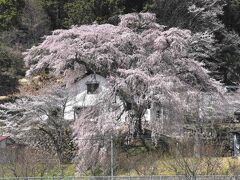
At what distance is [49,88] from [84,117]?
17.9ft

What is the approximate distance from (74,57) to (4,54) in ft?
47.6

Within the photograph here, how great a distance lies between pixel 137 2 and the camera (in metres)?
42.2

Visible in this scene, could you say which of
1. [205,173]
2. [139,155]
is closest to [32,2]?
[139,155]

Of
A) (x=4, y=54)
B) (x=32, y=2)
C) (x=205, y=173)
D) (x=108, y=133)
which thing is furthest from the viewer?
(x=32, y=2)

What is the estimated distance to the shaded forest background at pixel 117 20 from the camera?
3956 cm

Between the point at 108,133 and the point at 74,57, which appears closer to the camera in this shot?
the point at 108,133

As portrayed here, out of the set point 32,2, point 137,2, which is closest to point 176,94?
point 137,2

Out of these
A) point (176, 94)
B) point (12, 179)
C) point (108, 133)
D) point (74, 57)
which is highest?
point (74, 57)

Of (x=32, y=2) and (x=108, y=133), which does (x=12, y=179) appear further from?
(x=32, y=2)

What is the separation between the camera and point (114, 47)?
29609 millimetres

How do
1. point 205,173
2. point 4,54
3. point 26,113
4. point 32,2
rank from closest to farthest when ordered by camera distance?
point 205,173 < point 26,113 < point 4,54 < point 32,2

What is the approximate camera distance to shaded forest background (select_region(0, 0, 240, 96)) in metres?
39.6

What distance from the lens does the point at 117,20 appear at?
38.7 m

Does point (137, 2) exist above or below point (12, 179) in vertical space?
above
